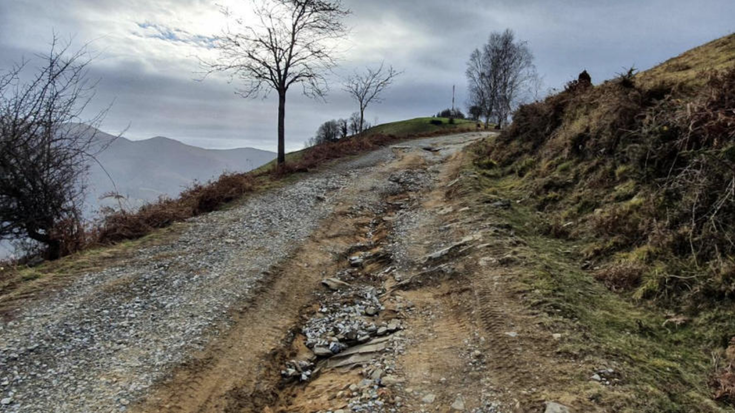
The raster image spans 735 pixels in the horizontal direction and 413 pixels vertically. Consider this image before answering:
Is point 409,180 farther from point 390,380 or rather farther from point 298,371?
point 390,380

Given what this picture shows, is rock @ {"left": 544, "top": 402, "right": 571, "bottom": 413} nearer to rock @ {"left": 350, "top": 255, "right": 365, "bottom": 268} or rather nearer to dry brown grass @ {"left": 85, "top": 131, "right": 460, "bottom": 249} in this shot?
rock @ {"left": 350, "top": 255, "right": 365, "bottom": 268}

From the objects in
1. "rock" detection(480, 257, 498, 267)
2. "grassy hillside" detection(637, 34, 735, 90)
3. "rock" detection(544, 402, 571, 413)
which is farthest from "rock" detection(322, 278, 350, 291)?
"grassy hillside" detection(637, 34, 735, 90)

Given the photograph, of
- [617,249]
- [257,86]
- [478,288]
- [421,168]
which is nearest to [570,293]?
[478,288]

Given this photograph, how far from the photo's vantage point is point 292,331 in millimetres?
6316

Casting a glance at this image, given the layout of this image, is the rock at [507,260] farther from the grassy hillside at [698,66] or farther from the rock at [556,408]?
the grassy hillside at [698,66]

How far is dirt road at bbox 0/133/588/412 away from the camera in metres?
4.52

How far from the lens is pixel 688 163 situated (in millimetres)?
6965

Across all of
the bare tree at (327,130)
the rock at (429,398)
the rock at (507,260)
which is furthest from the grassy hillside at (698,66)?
the bare tree at (327,130)

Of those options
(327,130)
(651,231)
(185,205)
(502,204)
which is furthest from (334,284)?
(327,130)

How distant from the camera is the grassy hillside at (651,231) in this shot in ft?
14.3

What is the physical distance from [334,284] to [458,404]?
423 cm

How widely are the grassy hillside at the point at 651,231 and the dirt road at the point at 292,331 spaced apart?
0.92 m

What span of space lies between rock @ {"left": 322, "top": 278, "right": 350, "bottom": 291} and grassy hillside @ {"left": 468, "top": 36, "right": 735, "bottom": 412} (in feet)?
12.2

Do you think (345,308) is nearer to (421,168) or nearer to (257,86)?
(421,168)
